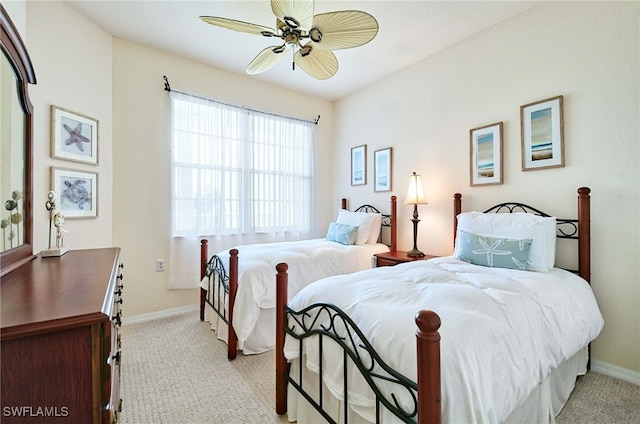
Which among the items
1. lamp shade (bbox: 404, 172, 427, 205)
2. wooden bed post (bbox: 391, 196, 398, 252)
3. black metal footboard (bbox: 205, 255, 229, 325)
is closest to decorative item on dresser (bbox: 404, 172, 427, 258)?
lamp shade (bbox: 404, 172, 427, 205)

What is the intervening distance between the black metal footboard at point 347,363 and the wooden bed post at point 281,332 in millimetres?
40

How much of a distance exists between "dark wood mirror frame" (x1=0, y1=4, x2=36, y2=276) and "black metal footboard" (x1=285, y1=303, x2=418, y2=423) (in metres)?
1.30

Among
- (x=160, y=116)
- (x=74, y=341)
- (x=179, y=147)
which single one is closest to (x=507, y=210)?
(x=74, y=341)

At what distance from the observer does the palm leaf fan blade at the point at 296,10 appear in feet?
5.40

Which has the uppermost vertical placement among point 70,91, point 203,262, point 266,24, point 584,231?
point 266,24

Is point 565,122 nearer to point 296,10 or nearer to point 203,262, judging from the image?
point 296,10

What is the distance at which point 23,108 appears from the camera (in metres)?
1.58

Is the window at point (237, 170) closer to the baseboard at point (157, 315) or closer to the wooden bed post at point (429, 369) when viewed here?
the baseboard at point (157, 315)

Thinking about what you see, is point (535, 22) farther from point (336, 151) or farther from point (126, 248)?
point (126, 248)

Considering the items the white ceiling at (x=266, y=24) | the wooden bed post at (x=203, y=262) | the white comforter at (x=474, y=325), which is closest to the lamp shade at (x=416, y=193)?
the white comforter at (x=474, y=325)

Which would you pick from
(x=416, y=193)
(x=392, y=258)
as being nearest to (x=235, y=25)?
(x=416, y=193)

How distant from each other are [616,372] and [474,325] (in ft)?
6.14

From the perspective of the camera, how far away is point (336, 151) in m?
4.56

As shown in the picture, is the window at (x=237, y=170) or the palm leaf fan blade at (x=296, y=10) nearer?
the palm leaf fan blade at (x=296, y=10)
